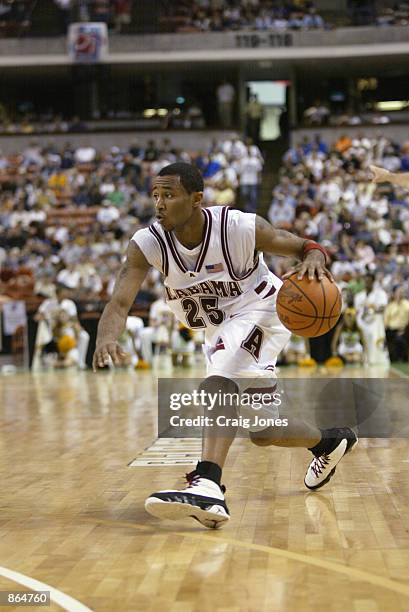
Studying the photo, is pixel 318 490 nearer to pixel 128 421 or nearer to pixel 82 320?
pixel 128 421

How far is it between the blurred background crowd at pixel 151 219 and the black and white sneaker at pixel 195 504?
14.1 metres

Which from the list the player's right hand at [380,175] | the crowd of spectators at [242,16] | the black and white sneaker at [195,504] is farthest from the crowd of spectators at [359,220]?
the black and white sneaker at [195,504]

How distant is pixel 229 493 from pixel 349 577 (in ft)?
7.69

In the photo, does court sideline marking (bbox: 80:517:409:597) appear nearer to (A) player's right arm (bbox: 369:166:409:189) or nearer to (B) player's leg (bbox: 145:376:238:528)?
(B) player's leg (bbox: 145:376:238:528)

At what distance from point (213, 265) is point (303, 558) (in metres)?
1.98

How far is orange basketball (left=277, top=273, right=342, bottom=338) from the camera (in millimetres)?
5961

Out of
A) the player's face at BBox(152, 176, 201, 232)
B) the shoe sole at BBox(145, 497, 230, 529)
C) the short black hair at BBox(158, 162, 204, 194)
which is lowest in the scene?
the shoe sole at BBox(145, 497, 230, 529)

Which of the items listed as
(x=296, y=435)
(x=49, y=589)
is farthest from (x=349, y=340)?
(x=49, y=589)

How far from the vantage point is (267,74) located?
36.4 m

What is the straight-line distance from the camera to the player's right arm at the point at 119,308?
5670 mm

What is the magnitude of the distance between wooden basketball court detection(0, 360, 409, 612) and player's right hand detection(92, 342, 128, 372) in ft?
2.80

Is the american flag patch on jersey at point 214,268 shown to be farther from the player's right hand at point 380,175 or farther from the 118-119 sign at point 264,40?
the 118-119 sign at point 264,40

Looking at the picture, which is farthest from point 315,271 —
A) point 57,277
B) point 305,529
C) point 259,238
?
point 57,277

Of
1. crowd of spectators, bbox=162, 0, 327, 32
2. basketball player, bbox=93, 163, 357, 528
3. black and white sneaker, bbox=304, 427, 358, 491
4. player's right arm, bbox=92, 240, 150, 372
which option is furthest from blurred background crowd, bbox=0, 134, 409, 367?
player's right arm, bbox=92, 240, 150, 372
